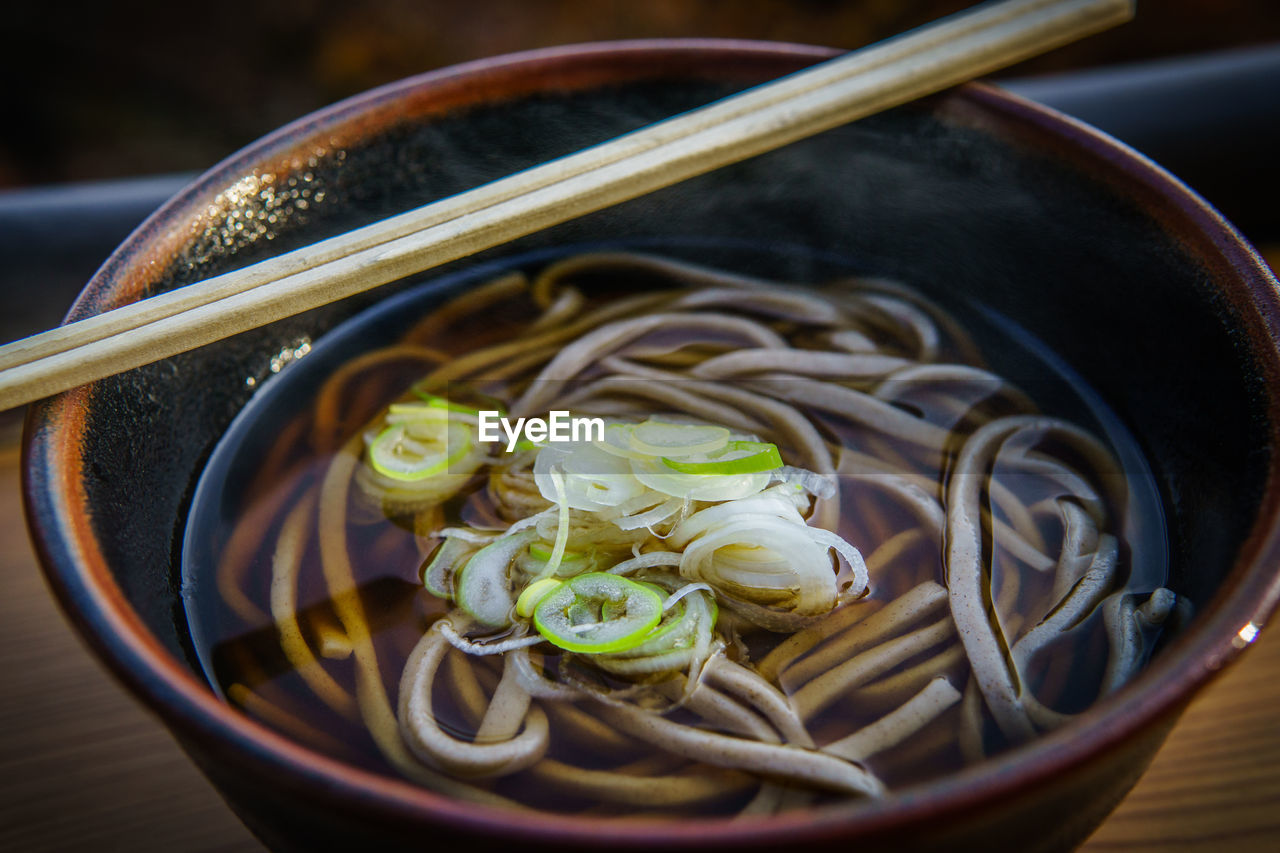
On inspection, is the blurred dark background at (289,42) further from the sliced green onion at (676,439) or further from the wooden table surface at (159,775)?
the sliced green onion at (676,439)

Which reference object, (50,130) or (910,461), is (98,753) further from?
(50,130)

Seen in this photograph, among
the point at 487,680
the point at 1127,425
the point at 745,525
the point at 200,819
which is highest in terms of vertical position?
the point at 1127,425

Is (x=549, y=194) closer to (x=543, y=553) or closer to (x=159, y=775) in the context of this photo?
(x=543, y=553)

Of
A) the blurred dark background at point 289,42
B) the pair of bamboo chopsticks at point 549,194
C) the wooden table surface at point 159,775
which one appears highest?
the blurred dark background at point 289,42

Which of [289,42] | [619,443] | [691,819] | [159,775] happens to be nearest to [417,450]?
[619,443]

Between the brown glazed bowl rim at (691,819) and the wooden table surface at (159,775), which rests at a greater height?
the brown glazed bowl rim at (691,819)

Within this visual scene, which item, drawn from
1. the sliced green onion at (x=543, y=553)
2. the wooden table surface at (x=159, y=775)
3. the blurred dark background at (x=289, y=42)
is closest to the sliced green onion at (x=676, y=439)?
the sliced green onion at (x=543, y=553)

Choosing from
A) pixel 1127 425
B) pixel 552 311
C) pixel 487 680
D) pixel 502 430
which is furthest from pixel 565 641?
pixel 1127 425
